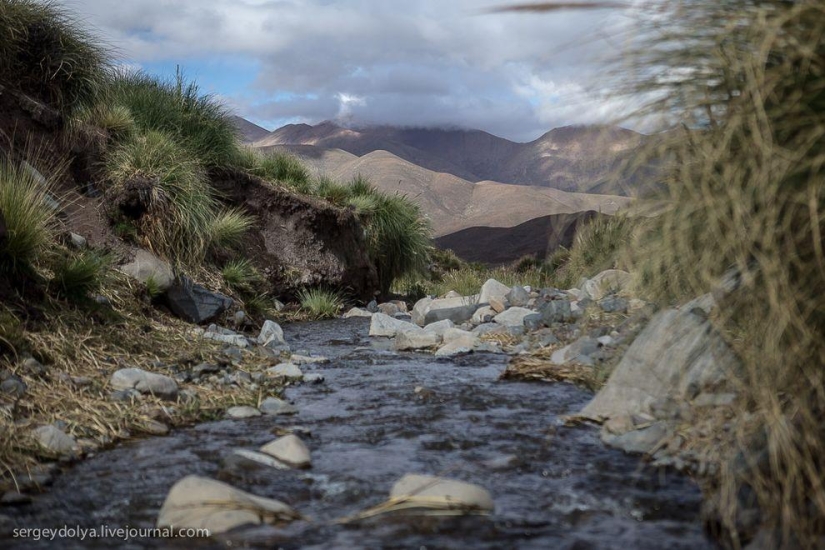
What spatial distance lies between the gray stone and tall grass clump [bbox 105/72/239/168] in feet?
15.0

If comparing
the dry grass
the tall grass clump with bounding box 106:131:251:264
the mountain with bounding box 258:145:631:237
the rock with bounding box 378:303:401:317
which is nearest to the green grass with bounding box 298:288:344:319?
the rock with bounding box 378:303:401:317

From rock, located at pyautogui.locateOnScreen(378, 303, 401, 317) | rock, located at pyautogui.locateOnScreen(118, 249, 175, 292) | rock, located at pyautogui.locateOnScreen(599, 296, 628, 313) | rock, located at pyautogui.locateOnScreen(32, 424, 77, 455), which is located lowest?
rock, located at pyautogui.locateOnScreen(378, 303, 401, 317)

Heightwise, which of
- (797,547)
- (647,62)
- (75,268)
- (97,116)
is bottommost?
(797,547)

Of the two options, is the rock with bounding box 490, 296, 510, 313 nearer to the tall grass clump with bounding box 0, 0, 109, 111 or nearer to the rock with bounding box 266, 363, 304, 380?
the rock with bounding box 266, 363, 304, 380

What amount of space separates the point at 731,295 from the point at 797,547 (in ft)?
2.31

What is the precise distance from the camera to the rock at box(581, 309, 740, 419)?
260 centimetres

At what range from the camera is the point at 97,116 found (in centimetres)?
897

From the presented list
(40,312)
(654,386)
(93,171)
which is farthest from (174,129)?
(654,386)

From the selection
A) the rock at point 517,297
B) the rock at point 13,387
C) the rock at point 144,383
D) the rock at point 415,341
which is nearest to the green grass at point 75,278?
the rock at point 144,383

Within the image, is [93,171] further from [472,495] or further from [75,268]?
[472,495]

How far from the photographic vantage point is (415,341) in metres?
7.14

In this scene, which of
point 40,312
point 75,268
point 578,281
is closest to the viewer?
point 40,312

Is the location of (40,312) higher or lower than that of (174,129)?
lower

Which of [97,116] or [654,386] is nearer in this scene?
[654,386]
